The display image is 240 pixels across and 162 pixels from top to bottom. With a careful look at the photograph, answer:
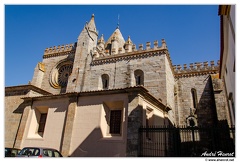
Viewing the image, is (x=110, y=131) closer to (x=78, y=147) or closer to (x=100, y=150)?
(x=100, y=150)

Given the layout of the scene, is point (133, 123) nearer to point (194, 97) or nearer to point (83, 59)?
point (83, 59)

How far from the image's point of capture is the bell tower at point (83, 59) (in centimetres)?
1792

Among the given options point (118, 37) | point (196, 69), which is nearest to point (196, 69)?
point (196, 69)

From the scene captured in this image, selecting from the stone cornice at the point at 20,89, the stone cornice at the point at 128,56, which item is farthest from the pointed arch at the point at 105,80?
the stone cornice at the point at 20,89

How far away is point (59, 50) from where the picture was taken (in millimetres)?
22688

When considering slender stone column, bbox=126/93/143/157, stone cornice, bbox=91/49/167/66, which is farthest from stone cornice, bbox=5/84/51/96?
slender stone column, bbox=126/93/143/157

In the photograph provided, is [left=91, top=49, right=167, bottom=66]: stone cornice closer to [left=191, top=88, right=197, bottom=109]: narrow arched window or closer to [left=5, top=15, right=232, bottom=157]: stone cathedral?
[left=5, top=15, right=232, bottom=157]: stone cathedral

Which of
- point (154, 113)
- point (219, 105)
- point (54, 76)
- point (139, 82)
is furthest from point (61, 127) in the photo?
point (219, 105)

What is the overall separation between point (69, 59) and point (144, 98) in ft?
47.0

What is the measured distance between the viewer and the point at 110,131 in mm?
9797

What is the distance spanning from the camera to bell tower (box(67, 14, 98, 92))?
1792cm

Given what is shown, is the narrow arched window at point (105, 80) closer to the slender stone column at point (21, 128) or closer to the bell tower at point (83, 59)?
the bell tower at point (83, 59)

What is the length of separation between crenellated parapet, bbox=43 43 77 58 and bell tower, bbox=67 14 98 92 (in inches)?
77.8

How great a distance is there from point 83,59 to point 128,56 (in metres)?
5.03
